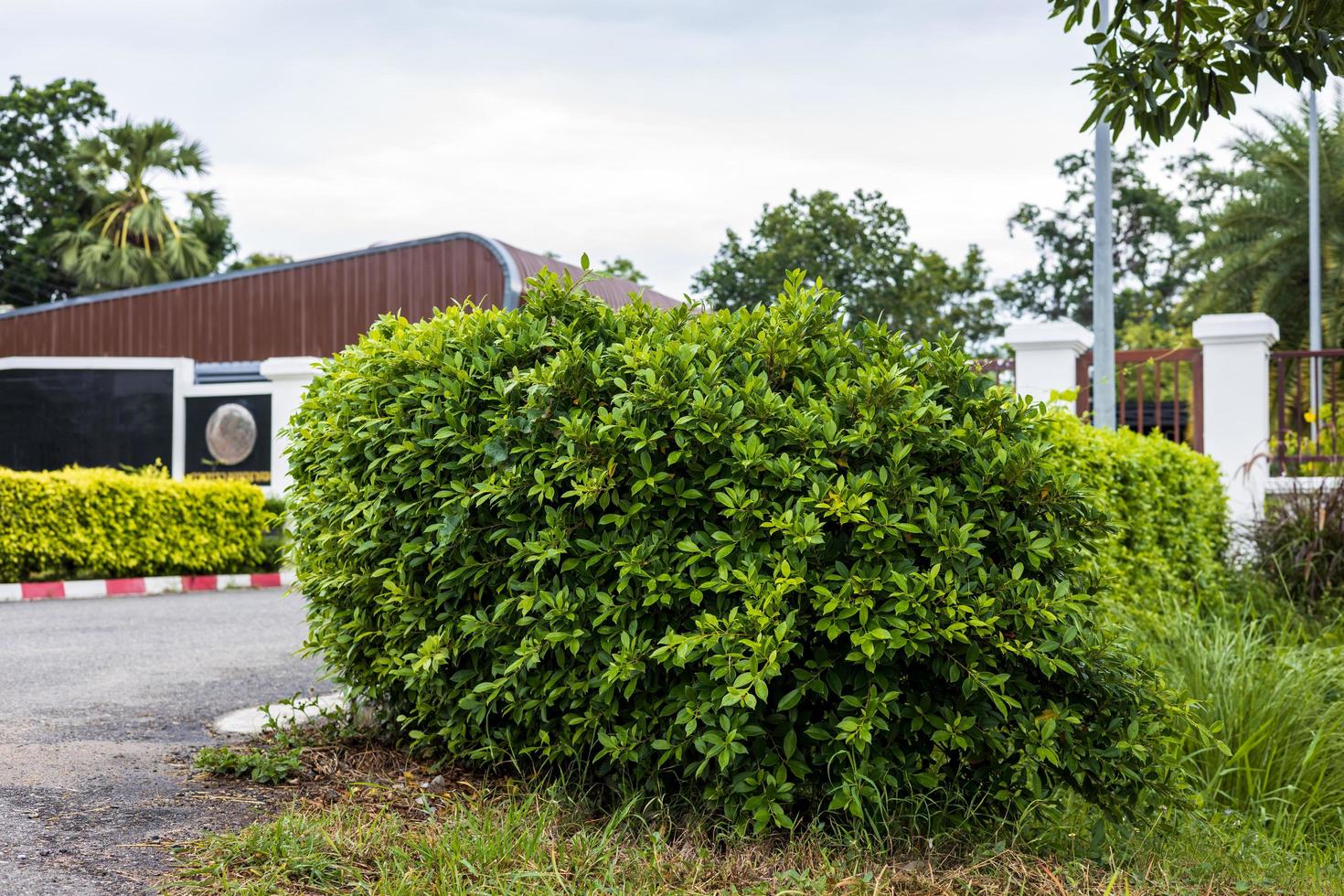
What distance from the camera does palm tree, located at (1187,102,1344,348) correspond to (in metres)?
24.0

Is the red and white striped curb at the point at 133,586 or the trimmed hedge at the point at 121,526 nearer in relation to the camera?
the red and white striped curb at the point at 133,586

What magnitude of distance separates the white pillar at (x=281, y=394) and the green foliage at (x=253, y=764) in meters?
13.6

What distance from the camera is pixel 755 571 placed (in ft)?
10.4

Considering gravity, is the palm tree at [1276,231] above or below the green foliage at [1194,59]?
above

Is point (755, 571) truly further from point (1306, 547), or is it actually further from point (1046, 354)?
point (1046, 354)

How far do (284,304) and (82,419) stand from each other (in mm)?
3883

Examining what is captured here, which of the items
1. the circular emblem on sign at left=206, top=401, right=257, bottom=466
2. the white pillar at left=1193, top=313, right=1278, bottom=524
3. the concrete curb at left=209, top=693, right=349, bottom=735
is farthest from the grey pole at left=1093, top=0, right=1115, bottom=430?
the circular emblem on sign at left=206, top=401, right=257, bottom=466

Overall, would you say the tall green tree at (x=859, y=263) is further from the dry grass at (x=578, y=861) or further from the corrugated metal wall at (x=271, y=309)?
the dry grass at (x=578, y=861)

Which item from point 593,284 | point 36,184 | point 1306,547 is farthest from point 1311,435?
point 36,184

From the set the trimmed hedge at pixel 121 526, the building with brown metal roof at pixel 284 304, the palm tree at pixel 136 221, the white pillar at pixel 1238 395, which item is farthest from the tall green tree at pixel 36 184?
the white pillar at pixel 1238 395

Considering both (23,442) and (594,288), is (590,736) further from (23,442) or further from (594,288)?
(23,442)

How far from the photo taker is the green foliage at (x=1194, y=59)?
4312 millimetres

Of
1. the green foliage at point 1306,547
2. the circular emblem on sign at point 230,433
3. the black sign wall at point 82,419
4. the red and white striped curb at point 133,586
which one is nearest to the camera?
the green foliage at point 1306,547

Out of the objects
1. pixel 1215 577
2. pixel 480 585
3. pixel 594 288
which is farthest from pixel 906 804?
pixel 594 288
